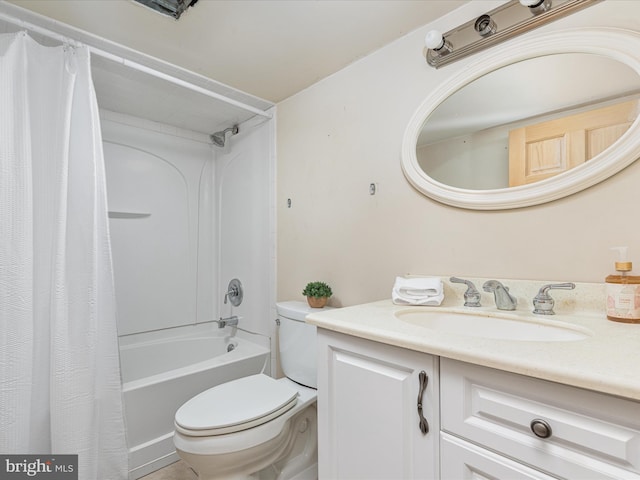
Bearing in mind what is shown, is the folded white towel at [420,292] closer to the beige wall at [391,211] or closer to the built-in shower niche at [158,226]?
the beige wall at [391,211]

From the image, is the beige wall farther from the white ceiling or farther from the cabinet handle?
the cabinet handle

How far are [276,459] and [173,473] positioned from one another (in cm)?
67

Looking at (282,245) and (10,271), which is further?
(282,245)

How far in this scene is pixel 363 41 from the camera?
1579mm

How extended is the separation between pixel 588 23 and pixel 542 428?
49.0 inches

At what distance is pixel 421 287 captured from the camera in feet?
4.16

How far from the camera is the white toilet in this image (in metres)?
1.21

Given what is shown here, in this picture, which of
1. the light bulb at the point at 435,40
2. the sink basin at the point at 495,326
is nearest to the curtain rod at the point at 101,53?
the light bulb at the point at 435,40

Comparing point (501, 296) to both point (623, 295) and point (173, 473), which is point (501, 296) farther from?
point (173, 473)

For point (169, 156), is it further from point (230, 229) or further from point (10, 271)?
point (10, 271)

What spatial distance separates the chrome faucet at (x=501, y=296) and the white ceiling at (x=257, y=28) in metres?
1.09

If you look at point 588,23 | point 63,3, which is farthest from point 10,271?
point 588,23

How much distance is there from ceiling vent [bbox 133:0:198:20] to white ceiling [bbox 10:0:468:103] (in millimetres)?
32

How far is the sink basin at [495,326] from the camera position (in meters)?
0.95
